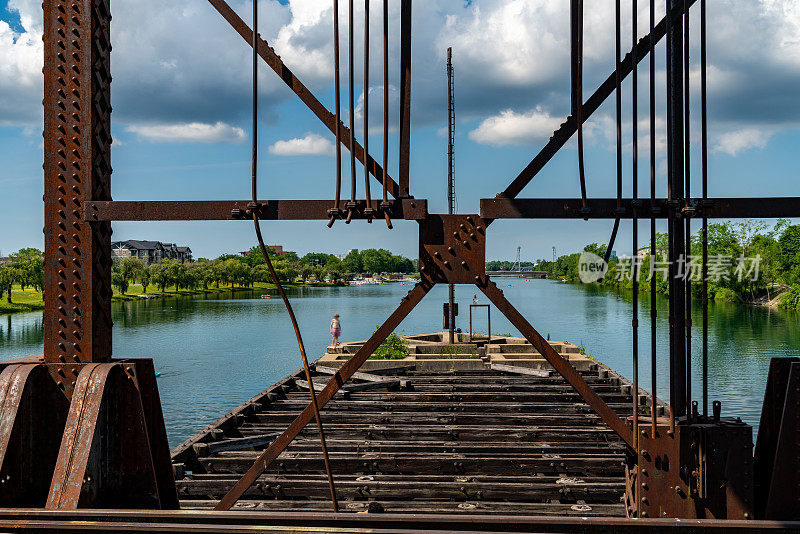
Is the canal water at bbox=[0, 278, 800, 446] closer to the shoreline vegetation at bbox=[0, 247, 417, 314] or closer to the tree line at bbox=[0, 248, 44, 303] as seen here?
the tree line at bbox=[0, 248, 44, 303]

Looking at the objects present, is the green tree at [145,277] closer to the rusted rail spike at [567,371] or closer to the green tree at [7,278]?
the green tree at [7,278]

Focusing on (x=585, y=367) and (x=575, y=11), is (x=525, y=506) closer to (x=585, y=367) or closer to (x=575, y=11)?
(x=575, y=11)

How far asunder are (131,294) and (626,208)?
126 metres

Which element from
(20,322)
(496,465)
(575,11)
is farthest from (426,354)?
(20,322)

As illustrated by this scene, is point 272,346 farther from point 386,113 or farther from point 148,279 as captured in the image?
point 148,279

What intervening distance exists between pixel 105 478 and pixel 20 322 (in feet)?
243

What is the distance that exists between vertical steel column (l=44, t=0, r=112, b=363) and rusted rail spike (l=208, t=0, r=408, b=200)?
1001 mm

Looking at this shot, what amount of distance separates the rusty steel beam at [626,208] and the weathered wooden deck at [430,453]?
4.82 meters

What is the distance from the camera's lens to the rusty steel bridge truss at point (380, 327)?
14.5 ft

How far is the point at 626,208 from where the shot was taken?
458 cm

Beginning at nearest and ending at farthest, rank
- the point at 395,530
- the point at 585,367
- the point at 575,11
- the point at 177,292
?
the point at 395,530 → the point at 575,11 → the point at 585,367 → the point at 177,292

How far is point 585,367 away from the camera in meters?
21.0

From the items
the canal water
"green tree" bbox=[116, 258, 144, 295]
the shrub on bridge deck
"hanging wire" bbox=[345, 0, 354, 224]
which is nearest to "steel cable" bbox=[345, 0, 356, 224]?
"hanging wire" bbox=[345, 0, 354, 224]

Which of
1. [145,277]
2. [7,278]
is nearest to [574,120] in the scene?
[7,278]
